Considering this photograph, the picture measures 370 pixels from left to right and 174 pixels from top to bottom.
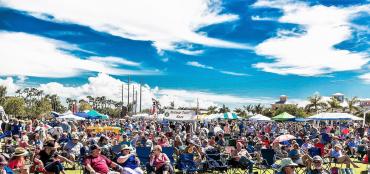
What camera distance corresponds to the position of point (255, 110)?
12875 cm

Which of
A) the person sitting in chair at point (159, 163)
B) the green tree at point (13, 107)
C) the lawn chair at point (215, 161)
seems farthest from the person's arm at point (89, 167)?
the green tree at point (13, 107)

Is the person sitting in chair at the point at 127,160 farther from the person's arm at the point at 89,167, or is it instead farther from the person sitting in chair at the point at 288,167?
the person sitting in chair at the point at 288,167

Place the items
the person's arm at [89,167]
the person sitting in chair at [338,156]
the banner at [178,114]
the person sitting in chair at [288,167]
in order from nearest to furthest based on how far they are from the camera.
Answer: the person sitting in chair at [288,167], the person's arm at [89,167], the person sitting in chair at [338,156], the banner at [178,114]

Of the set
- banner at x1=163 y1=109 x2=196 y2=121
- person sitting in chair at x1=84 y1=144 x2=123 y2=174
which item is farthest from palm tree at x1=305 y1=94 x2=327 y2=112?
person sitting in chair at x1=84 y1=144 x2=123 y2=174

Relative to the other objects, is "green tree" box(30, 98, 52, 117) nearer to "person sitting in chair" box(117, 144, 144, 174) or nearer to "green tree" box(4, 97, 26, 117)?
"green tree" box(4, 97, 26, 117)

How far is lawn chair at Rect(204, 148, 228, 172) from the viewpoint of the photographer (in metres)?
12.0

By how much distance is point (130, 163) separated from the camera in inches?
358

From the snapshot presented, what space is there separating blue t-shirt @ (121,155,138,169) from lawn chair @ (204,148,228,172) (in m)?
3.40

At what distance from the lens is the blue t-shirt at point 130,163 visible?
29.6ft

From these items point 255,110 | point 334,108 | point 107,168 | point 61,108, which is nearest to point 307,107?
point 334,108

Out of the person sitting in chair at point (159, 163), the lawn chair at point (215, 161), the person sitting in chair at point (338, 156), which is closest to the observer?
the person sitting in chair at point (159, 163)

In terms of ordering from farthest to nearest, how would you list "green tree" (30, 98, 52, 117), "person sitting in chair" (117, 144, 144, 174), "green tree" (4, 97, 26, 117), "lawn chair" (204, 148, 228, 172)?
"green tree" (30, 98, 52, 117), "green tree" (4, 97, 26, 117), "lawn chair" (204, 148, 228, 172), "person sitting in chair" (117, 144, 144, 174)

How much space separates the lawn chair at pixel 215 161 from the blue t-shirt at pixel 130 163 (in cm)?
340

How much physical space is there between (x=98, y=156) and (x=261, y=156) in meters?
6.35
